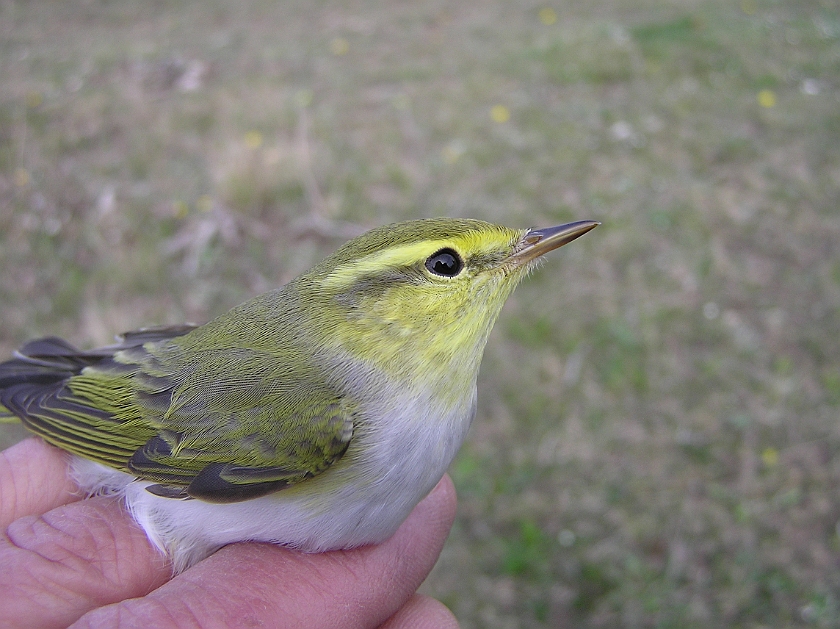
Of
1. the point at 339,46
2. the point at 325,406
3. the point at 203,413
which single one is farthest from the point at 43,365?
the point at 339,46

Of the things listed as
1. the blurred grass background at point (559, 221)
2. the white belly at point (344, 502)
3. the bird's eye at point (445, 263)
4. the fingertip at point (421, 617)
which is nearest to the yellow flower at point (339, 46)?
the blurred grass background at point (559, 221)

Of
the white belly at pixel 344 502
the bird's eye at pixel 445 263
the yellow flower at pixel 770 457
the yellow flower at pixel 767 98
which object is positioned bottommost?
the yellow flower at pixel 770 457

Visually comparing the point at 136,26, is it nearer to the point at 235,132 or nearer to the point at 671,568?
the point at 235,132

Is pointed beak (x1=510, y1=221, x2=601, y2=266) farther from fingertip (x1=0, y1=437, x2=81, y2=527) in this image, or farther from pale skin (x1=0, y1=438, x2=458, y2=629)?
fingertip (x1=0, y1=437, x2=81, y2=527)

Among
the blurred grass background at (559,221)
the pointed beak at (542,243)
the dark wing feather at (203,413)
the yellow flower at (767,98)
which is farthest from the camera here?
the yellow flower at (767,98)

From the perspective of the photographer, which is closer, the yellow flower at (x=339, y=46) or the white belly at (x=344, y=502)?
the white belly at (x=344, y=502)

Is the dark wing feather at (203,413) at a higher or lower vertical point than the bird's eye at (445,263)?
lower

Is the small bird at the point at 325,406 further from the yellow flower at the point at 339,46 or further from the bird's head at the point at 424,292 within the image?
the yellow flower at the point at 339,46

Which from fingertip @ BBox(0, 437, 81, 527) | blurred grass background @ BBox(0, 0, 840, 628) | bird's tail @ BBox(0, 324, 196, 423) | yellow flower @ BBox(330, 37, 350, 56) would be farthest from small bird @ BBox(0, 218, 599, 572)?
yellow flower @ BBox(330, 37, 350, 56)

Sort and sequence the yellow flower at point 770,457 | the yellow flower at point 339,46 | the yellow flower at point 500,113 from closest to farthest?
the yellow flower at point 770,457 < the yellow flower at point 500,113 < the yellow flower at point 339,46
